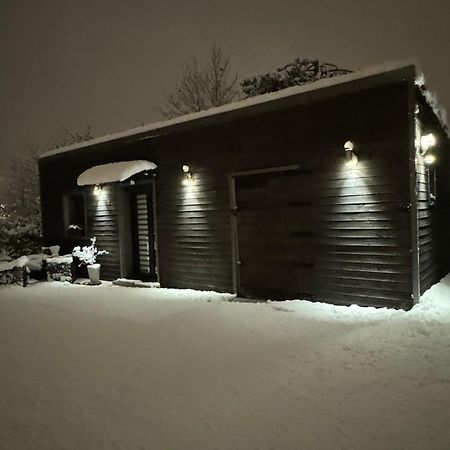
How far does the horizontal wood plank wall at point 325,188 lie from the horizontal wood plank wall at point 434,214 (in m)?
0.62

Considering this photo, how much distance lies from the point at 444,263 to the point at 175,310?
6284 mm

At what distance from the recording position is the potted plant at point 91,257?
10545mm

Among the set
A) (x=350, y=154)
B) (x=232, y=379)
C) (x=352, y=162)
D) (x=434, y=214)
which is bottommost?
(x=232, y=379)

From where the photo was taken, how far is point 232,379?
13.1 ft

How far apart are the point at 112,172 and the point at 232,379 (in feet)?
23.1

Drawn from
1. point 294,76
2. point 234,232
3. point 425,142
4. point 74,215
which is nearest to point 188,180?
point 234,232

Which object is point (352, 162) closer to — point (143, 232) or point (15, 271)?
point (143, 232)

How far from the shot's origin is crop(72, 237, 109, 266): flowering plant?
10.8m

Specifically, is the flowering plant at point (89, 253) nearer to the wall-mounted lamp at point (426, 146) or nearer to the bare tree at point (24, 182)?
the wall-mounted lamp at point (426, 146)

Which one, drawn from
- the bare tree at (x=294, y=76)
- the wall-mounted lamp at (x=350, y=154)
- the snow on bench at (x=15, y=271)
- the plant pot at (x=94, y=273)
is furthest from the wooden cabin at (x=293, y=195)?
the bare tree at (x=294, y=76)

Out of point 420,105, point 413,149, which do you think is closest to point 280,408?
point 413,149

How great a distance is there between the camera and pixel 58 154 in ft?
40.0

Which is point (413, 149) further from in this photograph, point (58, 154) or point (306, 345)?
point (58, 154)

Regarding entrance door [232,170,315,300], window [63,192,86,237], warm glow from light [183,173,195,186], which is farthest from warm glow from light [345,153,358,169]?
window [63,192,86,237]
